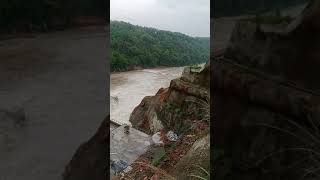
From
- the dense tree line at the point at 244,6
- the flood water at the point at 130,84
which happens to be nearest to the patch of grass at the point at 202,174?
the dense tree line at the point at 244,6

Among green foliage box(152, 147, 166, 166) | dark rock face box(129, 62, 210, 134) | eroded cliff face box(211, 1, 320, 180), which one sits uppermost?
eroded cliff face box(211, 1, 320, 180)

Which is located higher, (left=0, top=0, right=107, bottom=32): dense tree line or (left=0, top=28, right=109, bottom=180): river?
(left=0, top=0, right=107, bottom=32): dense tree line

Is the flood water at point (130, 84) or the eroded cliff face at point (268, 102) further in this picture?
the flood water at point (130, 84)

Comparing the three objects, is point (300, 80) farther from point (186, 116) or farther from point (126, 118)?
point (126, 118)

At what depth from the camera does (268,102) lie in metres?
1.88

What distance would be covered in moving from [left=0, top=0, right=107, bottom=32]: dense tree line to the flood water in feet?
9.32

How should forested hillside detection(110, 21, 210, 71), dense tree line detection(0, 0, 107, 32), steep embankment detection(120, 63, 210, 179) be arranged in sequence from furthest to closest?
forested hillside detection(110, 21, 210, 71)
steep embankment detection(120, 63, 210, 179)
dense tree line detection(0, 0, 107, 32)

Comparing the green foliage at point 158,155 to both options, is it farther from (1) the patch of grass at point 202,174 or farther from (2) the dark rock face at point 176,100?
(1) the patch of grass at point 202,174

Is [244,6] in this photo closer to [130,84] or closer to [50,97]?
[50,97]

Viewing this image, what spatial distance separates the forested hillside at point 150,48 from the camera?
405cm

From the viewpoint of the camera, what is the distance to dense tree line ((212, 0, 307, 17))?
184 cm

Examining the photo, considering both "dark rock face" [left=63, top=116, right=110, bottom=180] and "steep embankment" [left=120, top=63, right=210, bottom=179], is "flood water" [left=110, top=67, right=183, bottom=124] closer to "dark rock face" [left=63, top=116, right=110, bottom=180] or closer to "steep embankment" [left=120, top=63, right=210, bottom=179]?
"steep embankment" [left=120, top=63, right=210, bottom=179]

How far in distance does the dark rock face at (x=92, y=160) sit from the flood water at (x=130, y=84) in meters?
2.74

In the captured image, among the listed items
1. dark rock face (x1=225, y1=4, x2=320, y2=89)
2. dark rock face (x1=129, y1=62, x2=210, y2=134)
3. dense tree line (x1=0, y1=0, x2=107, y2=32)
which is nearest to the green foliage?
dark rock face (x1=129, y1=62, x2=210, y2=134)
